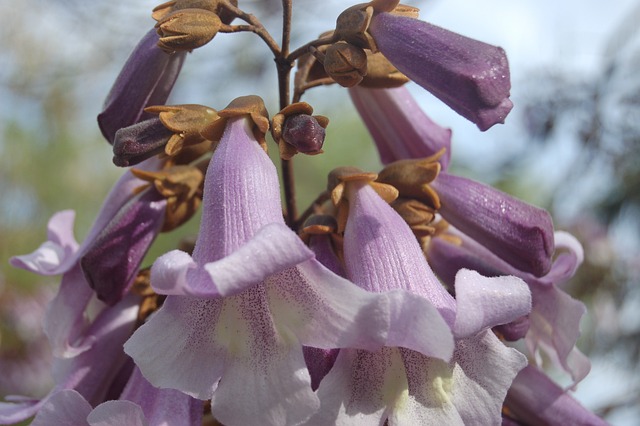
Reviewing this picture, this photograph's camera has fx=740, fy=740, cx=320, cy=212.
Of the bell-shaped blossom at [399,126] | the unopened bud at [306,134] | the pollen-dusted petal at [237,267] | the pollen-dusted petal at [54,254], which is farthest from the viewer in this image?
the bell-shaped blossom at [399,126]

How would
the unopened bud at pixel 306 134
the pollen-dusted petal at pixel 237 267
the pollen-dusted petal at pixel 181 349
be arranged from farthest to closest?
the unopened bud at pixel 306 134 < the pollen-dusted petal at pixel 181 349 < the pollen-dusted petal at pixel 237 267

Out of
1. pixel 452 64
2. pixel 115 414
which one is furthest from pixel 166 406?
pixel 452 64

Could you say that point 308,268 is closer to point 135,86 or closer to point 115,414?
point 115,414

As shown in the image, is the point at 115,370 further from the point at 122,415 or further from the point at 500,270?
the point at 500,270

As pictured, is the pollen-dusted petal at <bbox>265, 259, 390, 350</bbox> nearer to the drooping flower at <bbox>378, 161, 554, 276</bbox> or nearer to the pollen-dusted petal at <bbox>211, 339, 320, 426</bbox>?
the pollen-dusted petal at <bbox>211, 339, 320, 426</bbox>

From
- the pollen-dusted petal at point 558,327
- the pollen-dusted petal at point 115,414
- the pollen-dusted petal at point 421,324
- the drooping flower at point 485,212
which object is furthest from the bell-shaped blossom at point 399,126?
the pollen-dusted petal at point 115,414

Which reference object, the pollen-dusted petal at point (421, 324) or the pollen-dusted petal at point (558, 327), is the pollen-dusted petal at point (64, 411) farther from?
the pollen-dusted petal at point (558, 327)
